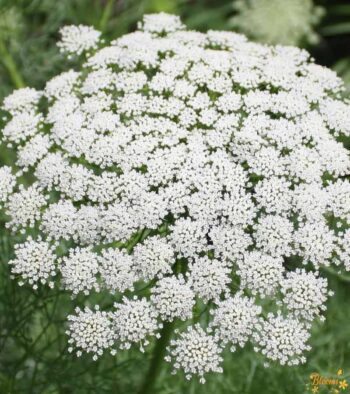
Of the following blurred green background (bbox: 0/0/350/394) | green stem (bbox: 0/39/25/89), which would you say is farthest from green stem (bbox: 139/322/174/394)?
green stem (bbox: 0/39/25/89)

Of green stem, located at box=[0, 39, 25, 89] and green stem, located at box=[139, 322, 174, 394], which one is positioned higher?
green stem, located at box=[0, 39, 25, 89]

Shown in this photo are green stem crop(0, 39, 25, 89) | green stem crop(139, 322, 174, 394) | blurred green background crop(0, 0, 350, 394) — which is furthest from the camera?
green stem crop(0, 39, 25, 89)

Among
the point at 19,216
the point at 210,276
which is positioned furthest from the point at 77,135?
the point at 210,276

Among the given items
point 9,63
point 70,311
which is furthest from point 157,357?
point 9,63

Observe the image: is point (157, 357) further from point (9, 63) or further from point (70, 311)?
point (9, 63)

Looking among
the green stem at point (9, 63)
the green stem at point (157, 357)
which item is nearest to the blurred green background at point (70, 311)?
the green stem at point (9, 63)

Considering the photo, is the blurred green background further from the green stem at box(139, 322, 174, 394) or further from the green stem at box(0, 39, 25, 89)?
the green stem at box(139, 322, 174, 394)
